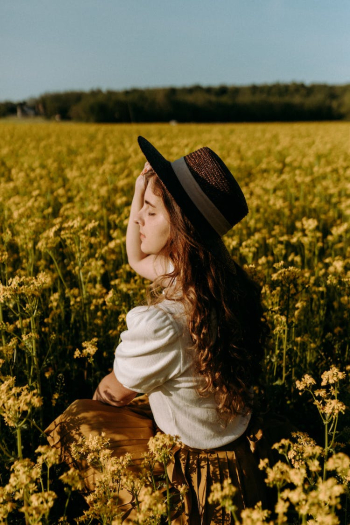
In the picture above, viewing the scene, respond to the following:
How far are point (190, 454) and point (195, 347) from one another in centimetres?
44

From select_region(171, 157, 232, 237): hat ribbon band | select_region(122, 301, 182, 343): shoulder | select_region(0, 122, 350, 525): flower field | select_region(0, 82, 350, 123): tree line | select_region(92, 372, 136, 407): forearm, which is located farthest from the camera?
select_region(0, 82, 350, 123): tree line

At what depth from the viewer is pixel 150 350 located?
1.67 meters

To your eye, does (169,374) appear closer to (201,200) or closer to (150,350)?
(150,350)

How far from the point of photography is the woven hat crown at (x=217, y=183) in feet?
5.82

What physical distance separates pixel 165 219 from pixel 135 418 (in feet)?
2.98

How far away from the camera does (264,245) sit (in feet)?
13.5

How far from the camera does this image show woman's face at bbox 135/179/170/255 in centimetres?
190

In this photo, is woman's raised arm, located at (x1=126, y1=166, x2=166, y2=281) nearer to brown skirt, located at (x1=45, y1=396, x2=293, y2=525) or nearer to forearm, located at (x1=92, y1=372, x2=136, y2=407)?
forearm, located at (x1=92, y1=372, x2=136, y2=407)

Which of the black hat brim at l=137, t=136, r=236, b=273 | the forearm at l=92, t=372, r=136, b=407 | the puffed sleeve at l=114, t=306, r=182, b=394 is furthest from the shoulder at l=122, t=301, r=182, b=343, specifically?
the forearm at l=92, t=372, r=136, b=407

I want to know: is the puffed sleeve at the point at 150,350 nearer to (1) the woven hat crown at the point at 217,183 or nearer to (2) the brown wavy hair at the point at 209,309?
(2) the brown wavy hair at the point at 209,309

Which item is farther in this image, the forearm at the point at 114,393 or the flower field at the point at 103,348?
the forearm at the point at 114,393

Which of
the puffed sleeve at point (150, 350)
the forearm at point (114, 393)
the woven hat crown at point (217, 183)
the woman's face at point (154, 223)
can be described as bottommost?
the forearm at point (114, 393)

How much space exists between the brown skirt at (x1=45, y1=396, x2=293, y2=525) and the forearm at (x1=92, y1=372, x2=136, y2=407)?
0.10ft

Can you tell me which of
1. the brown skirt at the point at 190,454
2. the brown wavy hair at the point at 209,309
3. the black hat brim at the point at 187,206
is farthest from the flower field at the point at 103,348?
the black hat brim at the point at 187,206
